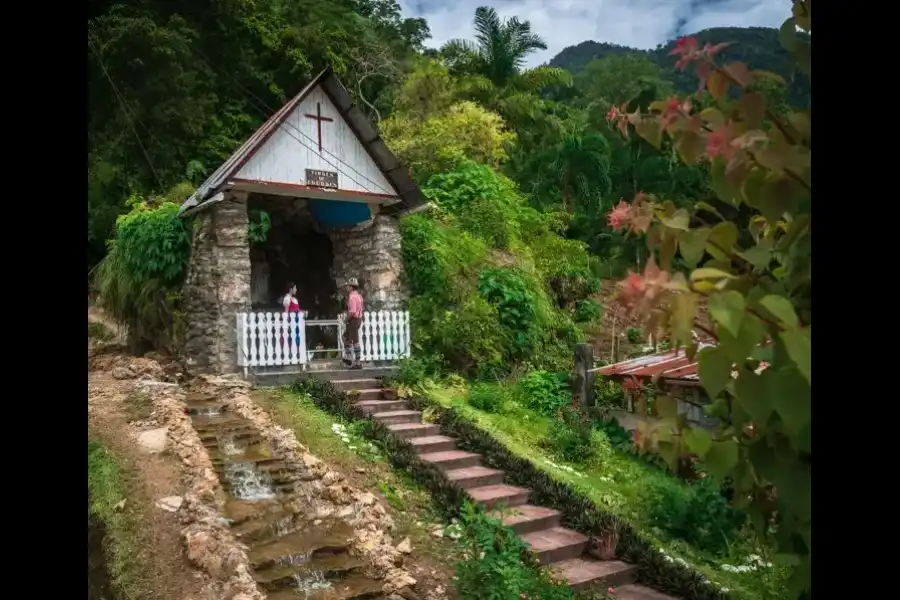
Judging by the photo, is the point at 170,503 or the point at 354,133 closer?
the point at 170,503

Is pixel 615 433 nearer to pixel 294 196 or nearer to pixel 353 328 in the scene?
pixel 353 328

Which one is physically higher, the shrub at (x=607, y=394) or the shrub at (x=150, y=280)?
the shrub at (x=150, y=280)

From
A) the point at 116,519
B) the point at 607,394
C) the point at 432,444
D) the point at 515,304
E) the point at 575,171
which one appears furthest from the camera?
the point at 515,304

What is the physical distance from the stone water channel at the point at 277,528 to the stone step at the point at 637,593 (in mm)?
1130

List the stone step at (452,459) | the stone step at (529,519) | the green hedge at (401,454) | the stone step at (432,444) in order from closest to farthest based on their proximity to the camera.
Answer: the stone step at (529,519)
the green hedge at (401,454)
the stone step at (452,459)
the stone step at (432,444)

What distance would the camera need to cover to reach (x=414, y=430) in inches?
199

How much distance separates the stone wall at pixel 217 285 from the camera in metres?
6.20

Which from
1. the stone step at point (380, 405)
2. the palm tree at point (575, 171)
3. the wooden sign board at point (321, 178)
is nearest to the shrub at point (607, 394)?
the stone step at point (380, 405)

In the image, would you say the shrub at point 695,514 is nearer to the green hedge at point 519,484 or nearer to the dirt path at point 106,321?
the green hedge at point 519,484

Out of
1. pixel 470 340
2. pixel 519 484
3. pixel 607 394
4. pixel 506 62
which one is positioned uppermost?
pixel 506 62

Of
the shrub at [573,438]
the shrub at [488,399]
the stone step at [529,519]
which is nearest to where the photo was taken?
the stone step at [529,519]

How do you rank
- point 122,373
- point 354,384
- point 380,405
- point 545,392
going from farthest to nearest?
1. point 354,384
2. point 545,392
3. point 380,405
4. point 122,373

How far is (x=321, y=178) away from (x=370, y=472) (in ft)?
10.4

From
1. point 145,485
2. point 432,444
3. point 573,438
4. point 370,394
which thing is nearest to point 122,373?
point 370,394
